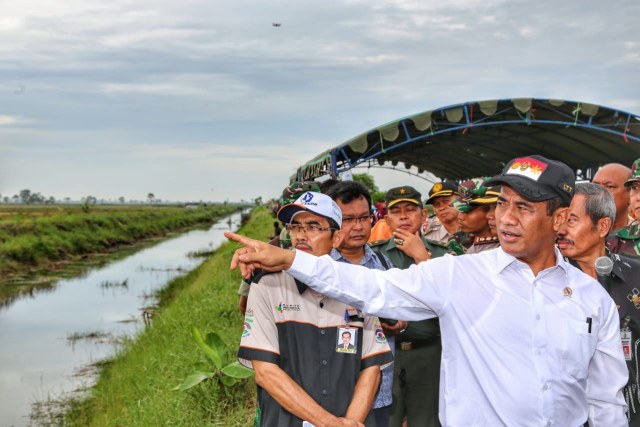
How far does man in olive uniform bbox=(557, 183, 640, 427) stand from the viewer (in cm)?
242

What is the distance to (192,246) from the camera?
38.2 m

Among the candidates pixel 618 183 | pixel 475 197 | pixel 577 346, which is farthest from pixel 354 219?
pixel 618 183

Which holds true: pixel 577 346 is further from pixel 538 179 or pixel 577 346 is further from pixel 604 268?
pixel 604 268

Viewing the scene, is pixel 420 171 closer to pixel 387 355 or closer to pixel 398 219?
pixel 398 219

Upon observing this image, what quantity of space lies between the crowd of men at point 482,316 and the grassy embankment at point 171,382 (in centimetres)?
297

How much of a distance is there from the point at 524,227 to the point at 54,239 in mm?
28982

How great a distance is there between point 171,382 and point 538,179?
5.77 meters

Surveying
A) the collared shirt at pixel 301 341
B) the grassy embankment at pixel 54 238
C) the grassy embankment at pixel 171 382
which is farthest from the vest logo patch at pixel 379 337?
the grassy embankment at pixel 54 238

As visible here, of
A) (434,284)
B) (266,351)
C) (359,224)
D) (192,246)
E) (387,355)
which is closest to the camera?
(434,284)

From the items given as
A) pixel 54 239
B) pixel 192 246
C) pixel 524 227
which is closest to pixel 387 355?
pixel 524 227

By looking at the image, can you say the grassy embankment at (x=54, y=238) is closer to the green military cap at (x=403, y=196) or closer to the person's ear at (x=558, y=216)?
the green military cap at (x=403, y=196)

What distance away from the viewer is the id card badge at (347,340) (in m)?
2.44

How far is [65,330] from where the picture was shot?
14.2m

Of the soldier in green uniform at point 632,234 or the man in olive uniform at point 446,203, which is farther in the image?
the man in olive uniform at point 446,203
